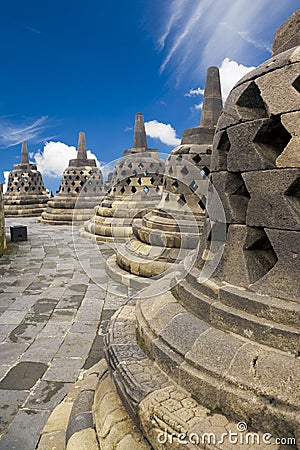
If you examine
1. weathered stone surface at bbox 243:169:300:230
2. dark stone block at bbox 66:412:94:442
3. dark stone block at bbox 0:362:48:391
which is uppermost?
weathered stone surface at bbox 243:169:300:230

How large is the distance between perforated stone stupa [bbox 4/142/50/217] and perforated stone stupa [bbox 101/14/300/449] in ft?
51.9

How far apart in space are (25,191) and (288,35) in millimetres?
16797

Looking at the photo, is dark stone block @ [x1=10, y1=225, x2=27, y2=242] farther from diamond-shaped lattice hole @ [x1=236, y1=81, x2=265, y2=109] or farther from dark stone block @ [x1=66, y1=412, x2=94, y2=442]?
diamond-shaped lattice hole @ [x1=236, y1=81, x2=265, y2=109]

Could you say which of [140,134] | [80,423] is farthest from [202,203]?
[140,134]

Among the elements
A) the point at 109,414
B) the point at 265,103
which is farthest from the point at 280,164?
the point at 109,414

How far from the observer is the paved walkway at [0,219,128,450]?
2.72m

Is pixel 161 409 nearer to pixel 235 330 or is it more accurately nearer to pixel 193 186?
pixel 235 330

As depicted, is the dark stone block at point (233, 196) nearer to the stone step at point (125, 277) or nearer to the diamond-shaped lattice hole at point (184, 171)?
the stone step at point (125, 277)

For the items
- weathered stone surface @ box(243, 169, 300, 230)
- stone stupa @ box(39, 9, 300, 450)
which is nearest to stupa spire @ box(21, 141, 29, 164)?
stone stupa @ box(39, 9, 300, 450)

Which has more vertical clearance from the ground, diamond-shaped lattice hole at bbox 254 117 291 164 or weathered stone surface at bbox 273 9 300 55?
weathered stone surface at bbox 273 9 300 55

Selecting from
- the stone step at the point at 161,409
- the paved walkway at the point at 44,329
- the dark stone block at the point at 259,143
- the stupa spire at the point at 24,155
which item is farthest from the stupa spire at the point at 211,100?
the stupa spire at the point at 24,155

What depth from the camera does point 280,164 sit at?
1879mm

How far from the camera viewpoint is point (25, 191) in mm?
17453

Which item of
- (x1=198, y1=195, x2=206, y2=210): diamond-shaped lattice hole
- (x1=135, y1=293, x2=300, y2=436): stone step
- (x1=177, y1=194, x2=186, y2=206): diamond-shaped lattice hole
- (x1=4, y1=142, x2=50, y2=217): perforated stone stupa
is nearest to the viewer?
(x1=135, y1=293, x2=300, y2=436): stone step
